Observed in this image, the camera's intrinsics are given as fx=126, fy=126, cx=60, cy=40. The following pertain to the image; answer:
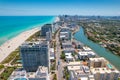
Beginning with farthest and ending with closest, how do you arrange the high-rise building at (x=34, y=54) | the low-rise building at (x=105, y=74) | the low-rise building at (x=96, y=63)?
the low-rise building at (x=96, y=63) → the high-rise building at (x=34, y=54) → the low-rise building at (x=105, y=74)

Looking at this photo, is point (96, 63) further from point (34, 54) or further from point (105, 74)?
point (34, 54)

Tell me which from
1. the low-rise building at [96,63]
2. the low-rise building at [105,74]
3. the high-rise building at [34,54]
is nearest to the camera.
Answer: the low-rise building at [105,74]

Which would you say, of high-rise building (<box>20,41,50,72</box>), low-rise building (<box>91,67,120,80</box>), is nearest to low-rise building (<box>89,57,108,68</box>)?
low-rise building (<box>91,67,120,80</box>)

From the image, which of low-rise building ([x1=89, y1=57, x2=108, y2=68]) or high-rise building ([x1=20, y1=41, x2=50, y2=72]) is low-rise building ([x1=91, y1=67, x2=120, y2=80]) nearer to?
low-rise building ([x1=89, y1=57, x2=108, y2=68])

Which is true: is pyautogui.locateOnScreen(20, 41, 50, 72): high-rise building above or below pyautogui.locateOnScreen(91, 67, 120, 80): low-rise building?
above

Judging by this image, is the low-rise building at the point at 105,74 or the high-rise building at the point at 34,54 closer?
the low-rise building at the point at 105,74

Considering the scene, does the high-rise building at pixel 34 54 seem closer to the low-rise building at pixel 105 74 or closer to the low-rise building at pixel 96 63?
the low-rise building at pixel 105 74

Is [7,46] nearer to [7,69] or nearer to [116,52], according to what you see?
[7,69]

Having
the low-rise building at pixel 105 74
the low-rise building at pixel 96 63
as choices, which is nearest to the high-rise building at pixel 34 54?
the low-rise building at pixel 105 74

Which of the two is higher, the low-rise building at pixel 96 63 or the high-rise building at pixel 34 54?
the high-rise building at pixel 34 54

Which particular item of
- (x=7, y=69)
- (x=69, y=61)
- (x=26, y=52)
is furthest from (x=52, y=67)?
(x=7, y=69)
